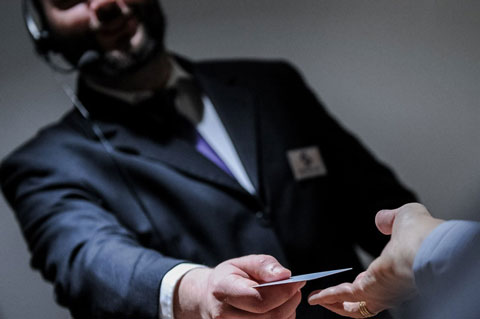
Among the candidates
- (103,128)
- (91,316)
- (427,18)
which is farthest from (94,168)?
(427,18)

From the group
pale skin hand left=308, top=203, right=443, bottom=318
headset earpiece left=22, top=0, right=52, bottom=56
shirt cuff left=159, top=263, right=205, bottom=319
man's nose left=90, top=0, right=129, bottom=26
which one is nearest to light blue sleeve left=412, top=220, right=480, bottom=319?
pale skin hand left=308, top=203, right=443, bottom=318

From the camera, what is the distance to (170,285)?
57 centimetres

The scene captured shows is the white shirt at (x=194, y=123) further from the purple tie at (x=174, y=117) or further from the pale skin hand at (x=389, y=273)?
the pale skin hand at (x=389, y=273)

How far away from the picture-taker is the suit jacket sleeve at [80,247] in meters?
0.59

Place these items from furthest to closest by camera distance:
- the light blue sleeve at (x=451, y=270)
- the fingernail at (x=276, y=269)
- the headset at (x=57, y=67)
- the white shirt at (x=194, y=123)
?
the headset at (x=57, y=67), the white shirt at (x=194, y=123), the fingernail at (x=276, y=269), the light blue sleeve at (x=451, y=270)

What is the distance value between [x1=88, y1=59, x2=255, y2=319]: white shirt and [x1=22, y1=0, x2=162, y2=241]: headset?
33 mm

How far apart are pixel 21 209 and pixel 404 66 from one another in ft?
1.61

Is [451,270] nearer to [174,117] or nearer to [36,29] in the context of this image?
[174,117]

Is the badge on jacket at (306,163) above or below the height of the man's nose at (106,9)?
below

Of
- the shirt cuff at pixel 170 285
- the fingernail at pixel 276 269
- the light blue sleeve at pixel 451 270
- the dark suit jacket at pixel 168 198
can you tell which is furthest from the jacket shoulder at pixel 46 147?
the light blue sleeve at pixel 451 270

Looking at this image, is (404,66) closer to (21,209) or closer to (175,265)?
(175,265)

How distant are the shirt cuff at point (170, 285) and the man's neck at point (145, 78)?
0.84ft

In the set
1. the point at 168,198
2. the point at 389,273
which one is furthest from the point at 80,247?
the point at 389,273

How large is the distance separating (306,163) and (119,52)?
242 mm
